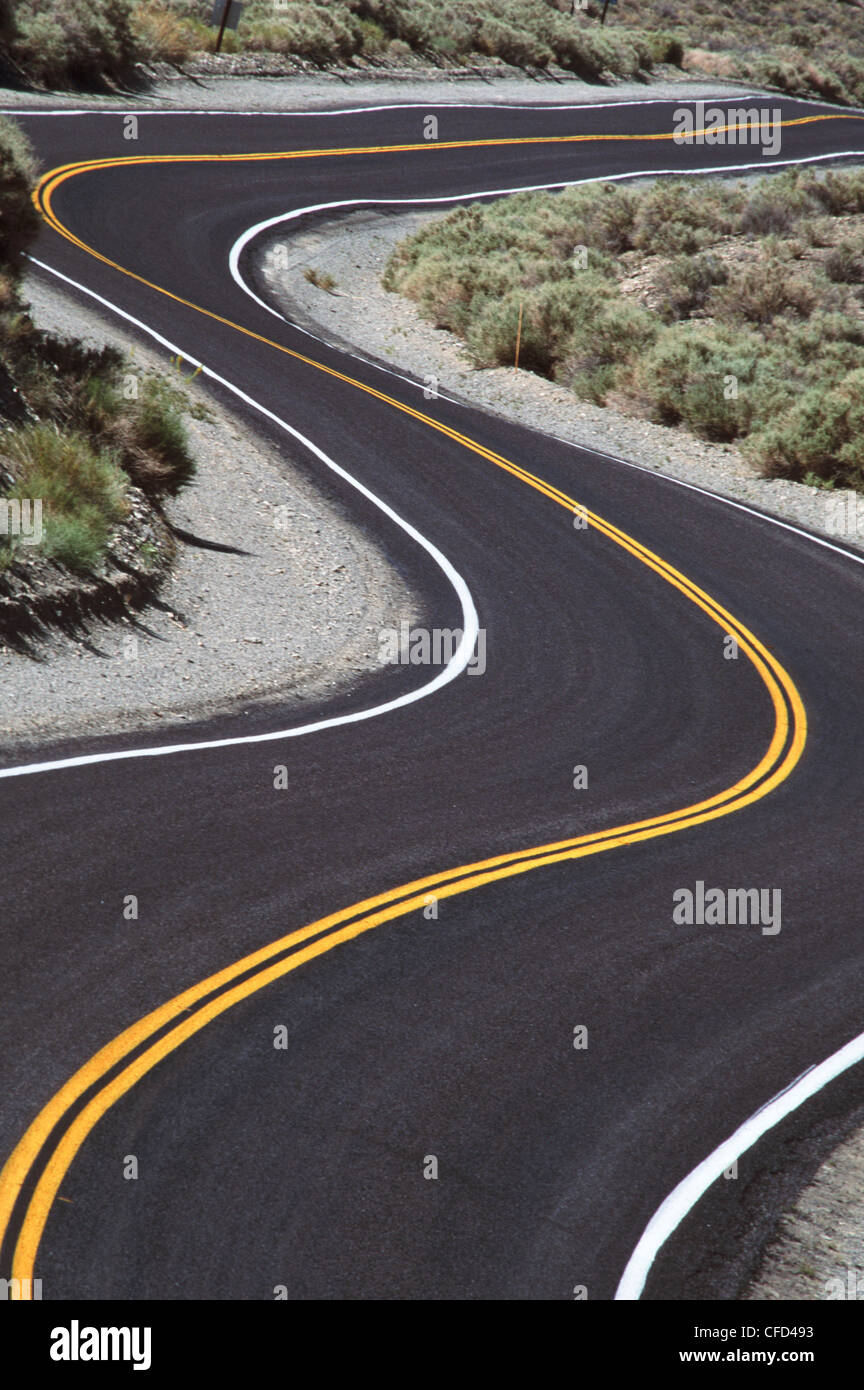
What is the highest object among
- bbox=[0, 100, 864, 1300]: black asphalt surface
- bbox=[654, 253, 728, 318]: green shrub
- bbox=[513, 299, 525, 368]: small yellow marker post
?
bbox=[654, 253, 728, 318]: green shrub

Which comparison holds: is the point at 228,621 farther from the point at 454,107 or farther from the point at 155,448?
the point at 454,107

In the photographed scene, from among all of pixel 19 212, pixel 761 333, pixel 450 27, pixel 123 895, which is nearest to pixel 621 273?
pixel 761 333

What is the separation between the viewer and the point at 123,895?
832cm

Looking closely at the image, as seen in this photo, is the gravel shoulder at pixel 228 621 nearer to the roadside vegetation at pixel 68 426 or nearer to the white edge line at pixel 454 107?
the roadside vegetation at pixel 68 426

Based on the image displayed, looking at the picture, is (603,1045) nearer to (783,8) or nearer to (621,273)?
(621,273)

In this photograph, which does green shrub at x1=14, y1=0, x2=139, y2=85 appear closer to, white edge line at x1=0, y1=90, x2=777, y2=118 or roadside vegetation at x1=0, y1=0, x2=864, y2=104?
roadside vegetation at x1=0, y1=0, x2=864, y2=104

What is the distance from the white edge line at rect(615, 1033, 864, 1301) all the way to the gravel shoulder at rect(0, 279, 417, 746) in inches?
Answer: 249

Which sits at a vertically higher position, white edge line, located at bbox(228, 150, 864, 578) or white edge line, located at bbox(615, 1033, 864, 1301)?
white edge line, located at bbox(228, 150, 864, 578)

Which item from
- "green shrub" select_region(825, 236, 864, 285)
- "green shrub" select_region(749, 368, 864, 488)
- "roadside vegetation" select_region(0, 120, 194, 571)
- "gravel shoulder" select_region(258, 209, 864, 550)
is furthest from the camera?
"green shrub" select_region(825, 236, 864, 285)

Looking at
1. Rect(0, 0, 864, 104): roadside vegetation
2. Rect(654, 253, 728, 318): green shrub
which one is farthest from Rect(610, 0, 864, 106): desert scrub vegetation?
Rect(654, 253, 728, 318): green shrub

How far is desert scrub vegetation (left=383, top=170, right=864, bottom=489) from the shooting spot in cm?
2416

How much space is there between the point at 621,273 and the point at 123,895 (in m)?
28.9

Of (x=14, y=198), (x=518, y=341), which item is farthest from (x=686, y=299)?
(x=14, y=198)

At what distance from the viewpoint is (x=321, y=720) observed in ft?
39.1
